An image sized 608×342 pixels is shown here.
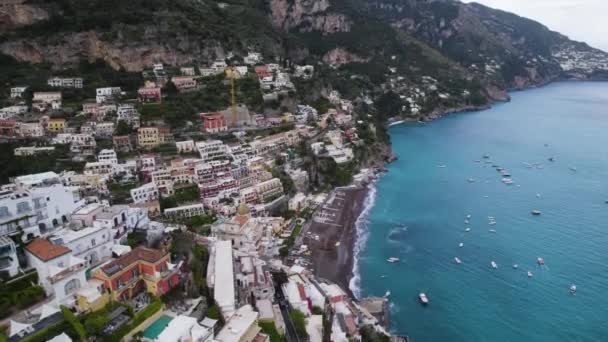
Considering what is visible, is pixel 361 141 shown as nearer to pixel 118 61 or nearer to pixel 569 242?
pixel 569 242

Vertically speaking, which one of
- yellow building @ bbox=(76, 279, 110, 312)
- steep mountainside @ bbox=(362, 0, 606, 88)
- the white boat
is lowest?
the white boat

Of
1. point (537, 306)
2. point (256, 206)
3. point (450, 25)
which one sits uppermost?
point (450, 25)

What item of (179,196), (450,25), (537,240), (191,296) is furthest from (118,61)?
(450,25)

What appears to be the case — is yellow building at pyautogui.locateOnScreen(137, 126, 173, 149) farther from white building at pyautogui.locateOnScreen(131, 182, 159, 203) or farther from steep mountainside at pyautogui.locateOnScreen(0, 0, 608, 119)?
steep mountainside at pyautogui.locateOnScreen(0, 0, 608, 119)

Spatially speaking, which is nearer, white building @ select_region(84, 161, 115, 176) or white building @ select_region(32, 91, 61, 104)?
white building @ select_region(84, 161, 115, 176)

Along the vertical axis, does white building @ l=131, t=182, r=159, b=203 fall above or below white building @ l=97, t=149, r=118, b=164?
below

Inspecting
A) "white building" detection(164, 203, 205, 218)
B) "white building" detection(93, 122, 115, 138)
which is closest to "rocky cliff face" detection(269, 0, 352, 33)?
"white building" detection(93, 122, 115, 138)

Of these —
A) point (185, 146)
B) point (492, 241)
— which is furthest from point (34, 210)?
point (492, 241)
